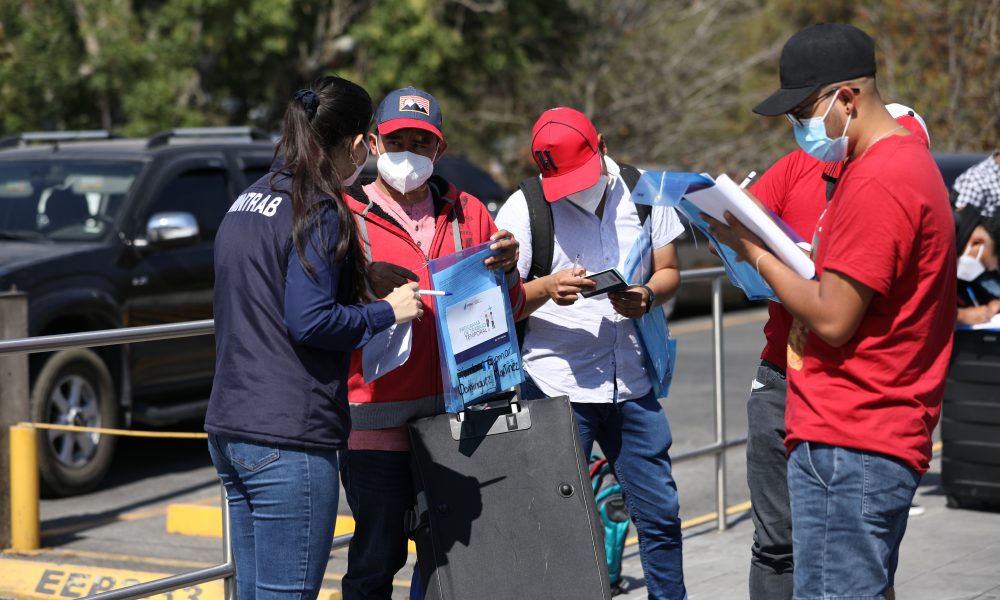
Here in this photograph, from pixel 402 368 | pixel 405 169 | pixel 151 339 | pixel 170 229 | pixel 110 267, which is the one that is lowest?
pixel 402 368

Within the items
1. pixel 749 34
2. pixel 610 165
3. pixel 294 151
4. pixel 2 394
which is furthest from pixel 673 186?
pixel 749 34

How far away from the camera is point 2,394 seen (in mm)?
6426

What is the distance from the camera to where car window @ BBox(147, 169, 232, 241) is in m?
8.97

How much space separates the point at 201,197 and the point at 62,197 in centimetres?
92

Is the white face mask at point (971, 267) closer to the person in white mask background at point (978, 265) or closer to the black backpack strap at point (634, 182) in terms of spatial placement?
the person in white mask background at point (978, 265)

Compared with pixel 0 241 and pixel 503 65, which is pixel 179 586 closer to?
pixel 0 241

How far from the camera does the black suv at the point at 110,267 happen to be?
791 centimetres

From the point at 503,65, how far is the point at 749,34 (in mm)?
11230

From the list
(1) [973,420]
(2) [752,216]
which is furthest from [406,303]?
(1) [973,420]

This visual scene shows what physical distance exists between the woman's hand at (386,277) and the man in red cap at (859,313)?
1.02 metres

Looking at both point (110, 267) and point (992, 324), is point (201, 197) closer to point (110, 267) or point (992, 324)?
point (110, 267)

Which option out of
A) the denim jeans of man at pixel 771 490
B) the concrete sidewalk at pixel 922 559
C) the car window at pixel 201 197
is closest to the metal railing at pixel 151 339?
the denim jeans of man at pixel 771 490

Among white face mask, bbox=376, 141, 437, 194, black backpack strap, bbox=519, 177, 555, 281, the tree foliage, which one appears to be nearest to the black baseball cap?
white face mask, bbox=376, 141, 437, 194

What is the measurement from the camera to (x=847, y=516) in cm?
318
